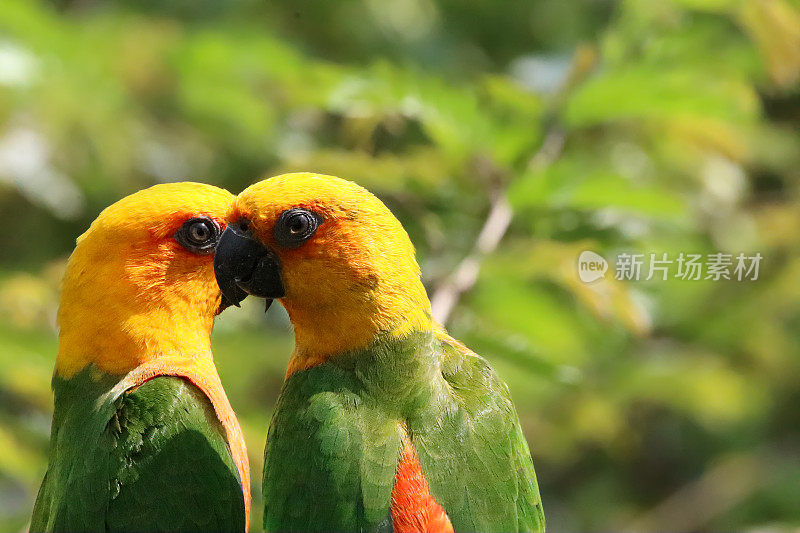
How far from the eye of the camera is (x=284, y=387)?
1728 mm

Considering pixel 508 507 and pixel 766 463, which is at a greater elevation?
pixel 508 507

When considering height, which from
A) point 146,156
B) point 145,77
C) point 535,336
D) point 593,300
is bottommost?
point 146,156

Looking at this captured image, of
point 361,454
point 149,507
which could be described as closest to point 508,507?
point 361,454

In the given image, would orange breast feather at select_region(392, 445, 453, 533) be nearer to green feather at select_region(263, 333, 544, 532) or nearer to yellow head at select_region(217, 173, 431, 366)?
green feather at select_region(263, 333, 544, 532)

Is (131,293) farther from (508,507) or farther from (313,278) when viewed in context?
(508,507)

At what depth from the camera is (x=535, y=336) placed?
2.21 metres

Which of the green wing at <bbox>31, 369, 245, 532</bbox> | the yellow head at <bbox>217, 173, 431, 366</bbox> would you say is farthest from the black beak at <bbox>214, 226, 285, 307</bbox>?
the green wing at <bbox>31, 369, 245, 532</bbox>

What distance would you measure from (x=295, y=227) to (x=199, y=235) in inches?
11.9

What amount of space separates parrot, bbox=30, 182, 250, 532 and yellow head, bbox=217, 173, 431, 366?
0.18 metres

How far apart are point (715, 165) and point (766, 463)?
2.01 meters

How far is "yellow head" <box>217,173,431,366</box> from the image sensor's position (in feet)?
5.30

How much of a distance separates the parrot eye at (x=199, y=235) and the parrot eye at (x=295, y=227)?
0.23 metres

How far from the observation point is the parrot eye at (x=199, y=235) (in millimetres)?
1810

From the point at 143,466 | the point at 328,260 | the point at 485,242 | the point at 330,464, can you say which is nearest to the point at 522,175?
the point at 485,242
